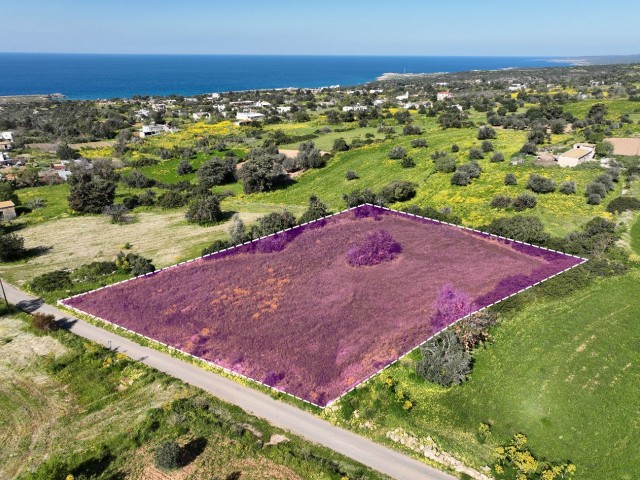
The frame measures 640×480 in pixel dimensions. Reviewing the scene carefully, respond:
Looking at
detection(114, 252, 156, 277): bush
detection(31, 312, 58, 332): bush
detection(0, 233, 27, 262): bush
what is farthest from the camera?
detection(0, 233, 27, 262): bush

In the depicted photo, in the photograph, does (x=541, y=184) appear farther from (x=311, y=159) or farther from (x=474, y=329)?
(x=311, y=159)

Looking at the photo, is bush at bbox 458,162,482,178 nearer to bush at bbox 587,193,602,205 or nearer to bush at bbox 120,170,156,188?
bush at bbox 587,193,602,205

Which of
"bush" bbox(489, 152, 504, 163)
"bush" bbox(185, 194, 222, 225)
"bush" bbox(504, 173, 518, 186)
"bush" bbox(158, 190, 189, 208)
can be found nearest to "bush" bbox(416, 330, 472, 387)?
"bush" bbox(185, 194, 222, 225)

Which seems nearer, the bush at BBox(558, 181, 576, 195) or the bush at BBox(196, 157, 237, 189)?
the bush at BBox(558, 181, 576, 195)

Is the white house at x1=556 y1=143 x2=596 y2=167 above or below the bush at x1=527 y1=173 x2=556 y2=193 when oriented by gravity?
above

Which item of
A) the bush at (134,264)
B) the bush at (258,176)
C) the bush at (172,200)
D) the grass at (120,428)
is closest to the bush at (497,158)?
the bush at (258,176)

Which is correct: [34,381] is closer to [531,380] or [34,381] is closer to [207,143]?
[531,380]

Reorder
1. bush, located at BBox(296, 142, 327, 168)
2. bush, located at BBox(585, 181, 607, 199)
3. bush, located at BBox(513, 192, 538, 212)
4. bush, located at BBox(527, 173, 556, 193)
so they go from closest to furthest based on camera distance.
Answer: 1. bush, located at BBox(513, 192, 538, 212)
2. bush, located at BBox(585, 181, 607, 199)
3. bush, located at BBox(527, 173, 556, 193)
4. bush, located at BBox(296, 142, 327, 168)
